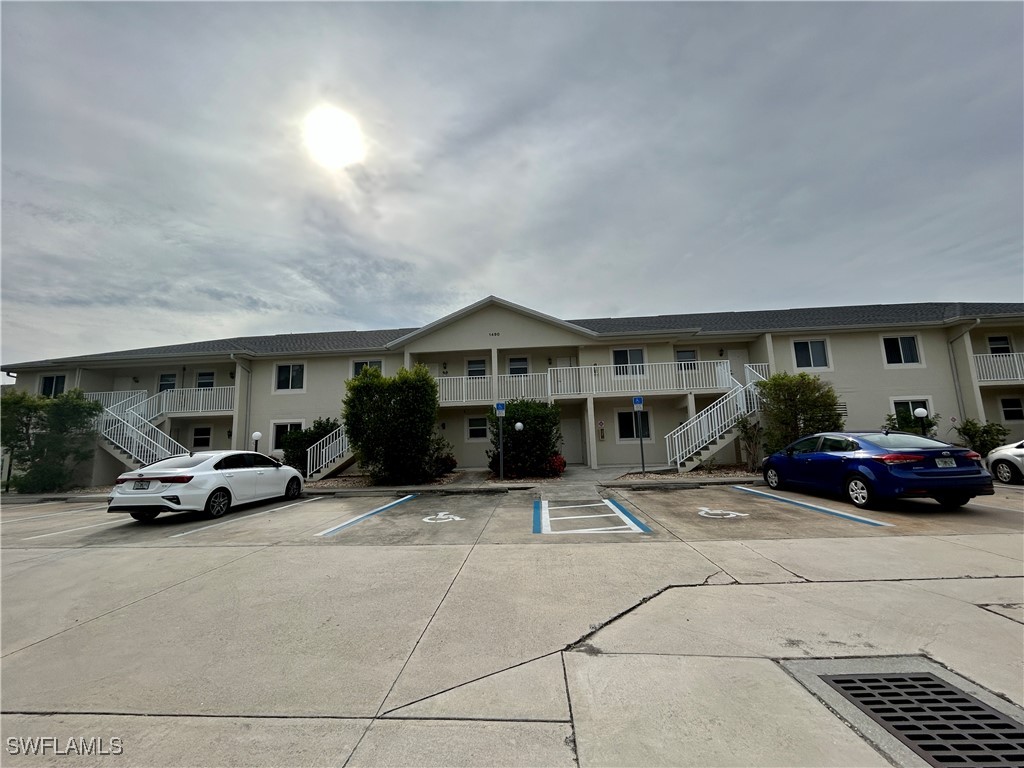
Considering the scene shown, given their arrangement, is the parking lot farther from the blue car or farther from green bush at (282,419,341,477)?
green bush at (282,419,341,477)

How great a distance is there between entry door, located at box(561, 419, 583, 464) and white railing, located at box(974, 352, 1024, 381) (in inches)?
601

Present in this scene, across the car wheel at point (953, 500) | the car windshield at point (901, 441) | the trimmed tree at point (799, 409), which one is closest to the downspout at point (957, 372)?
the trimmed tree at point (799, 409)

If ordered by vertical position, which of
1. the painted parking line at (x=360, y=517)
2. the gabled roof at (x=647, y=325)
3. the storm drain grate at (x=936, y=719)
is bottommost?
the storm drain grate at (x=936, y=719)

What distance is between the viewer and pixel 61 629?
3750mm

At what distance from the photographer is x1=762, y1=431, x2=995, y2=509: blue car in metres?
7.57

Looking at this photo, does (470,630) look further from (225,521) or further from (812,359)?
→ (812,359)

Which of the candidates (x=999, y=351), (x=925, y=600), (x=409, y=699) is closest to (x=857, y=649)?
(x=925, y=600)

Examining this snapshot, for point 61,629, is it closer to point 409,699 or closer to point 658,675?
point 409,699

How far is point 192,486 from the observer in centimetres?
873

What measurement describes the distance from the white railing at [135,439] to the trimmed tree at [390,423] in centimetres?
833

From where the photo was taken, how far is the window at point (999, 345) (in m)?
17.8

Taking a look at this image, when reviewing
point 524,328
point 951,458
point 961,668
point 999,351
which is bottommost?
point 961,668

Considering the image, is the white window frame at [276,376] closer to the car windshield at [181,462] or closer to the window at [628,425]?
the car windshield at [181,462]

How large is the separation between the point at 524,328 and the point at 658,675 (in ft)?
53.1
